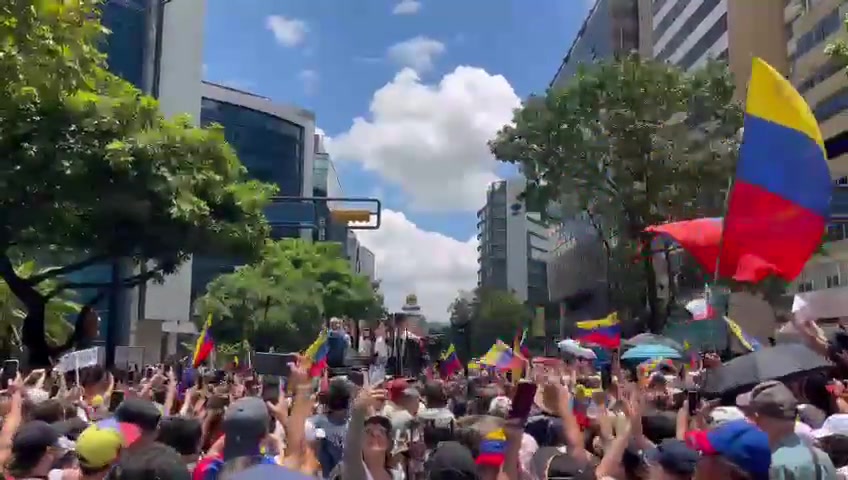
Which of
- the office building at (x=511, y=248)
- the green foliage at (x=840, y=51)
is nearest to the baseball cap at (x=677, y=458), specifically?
the green foliage at (x=840, y=51)

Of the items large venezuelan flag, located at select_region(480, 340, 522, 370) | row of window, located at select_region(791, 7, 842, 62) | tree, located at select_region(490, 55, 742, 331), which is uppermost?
row of window, located at select_region(791, 7, 842, 62)

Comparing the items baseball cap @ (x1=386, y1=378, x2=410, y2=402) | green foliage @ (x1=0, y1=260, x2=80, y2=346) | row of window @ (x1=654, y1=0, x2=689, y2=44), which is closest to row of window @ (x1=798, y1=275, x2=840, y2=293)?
row of window @ (x1=654, y1=0, x2=689, y2=44)

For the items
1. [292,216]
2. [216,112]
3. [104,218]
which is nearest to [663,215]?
[104,218]

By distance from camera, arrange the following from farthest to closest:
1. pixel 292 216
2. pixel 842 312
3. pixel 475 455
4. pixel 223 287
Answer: pixel 223 287 → pixel 292 216 → pixel 842 312 → pixel 475 455

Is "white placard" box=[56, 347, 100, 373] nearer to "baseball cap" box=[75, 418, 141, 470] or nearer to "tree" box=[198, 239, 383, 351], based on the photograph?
"baseball cap" box=[75, 418, 141, 470]

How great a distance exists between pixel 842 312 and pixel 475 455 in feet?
107

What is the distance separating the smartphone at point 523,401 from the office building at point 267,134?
257ft

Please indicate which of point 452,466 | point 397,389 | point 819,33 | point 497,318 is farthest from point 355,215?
point 497,318

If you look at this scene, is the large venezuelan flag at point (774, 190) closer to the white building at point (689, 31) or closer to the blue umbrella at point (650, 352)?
the blue umbrella at point (650, 352)

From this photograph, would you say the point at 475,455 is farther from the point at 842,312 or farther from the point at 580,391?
the point at 842,312

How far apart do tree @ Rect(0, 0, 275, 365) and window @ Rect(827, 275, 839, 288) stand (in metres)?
26.5

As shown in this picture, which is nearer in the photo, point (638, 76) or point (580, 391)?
point (580, 391)

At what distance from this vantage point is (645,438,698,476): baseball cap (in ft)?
12.0

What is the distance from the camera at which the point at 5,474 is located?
15.0 ft
